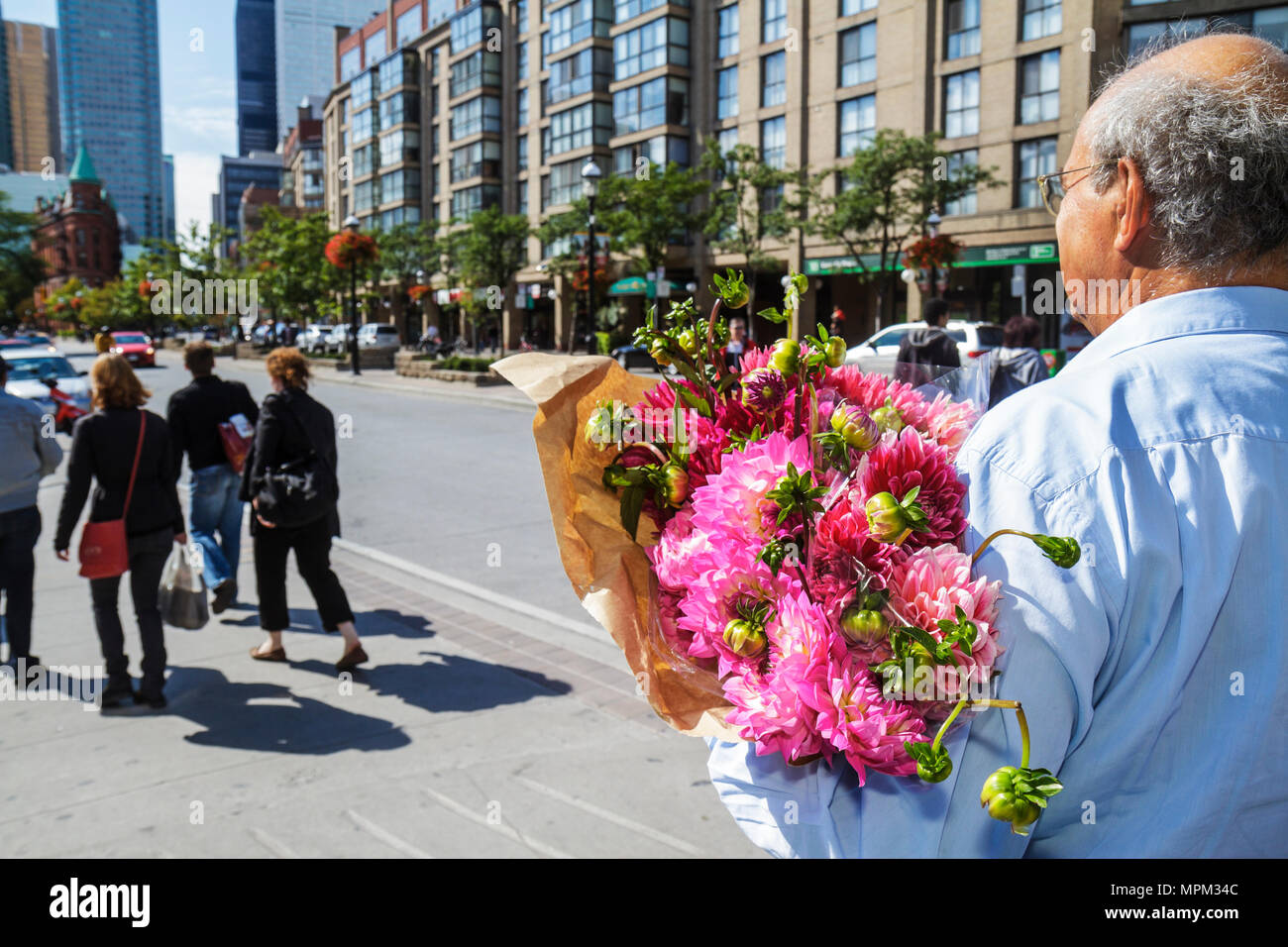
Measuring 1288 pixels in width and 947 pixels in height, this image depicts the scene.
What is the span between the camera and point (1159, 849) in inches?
48.1

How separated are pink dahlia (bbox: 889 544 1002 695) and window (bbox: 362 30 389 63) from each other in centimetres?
8354

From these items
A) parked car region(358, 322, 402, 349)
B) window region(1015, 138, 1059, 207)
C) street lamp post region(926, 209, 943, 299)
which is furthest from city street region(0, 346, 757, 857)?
parked car region(358, 322, 402, 349)

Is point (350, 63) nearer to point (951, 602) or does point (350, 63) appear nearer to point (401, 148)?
point (401, 148)

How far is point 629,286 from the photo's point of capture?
48.8 m

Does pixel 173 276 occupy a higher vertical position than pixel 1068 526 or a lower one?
higher

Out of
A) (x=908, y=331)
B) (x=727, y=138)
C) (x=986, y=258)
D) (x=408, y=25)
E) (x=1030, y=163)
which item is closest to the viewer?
(x=908, y=331)

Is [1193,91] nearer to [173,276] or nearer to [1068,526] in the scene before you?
[1068,526]

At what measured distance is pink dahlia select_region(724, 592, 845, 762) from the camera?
47.8 inches

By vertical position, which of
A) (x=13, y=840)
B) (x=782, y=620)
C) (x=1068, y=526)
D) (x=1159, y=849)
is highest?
(x=1068, y=526)

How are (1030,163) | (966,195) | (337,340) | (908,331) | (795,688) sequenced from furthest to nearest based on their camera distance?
1. (337,340)
2. (966,195)
3. (1030,163)
4. (908,331)
5. (795,688)

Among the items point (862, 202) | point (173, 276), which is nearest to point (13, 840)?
point (862, 202)

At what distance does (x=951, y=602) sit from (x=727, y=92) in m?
45.9

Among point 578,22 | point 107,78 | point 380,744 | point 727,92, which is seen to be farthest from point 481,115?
point 107,78

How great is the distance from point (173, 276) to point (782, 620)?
2111 inches
